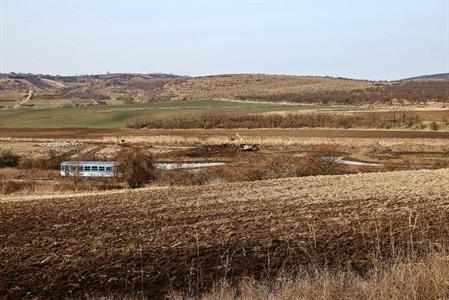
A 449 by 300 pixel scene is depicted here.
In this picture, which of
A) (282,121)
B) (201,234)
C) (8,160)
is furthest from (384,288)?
(282,121)

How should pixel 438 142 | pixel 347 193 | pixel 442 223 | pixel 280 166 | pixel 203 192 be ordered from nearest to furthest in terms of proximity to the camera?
pixel 442 223 → pixel 347 193 → pixel 203 192 → pixel 280 166 → pixel 438 142

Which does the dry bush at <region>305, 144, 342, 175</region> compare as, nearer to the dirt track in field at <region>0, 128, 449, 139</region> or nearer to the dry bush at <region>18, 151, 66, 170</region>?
the dry bush at <region>18, 151, 66, 170</region>

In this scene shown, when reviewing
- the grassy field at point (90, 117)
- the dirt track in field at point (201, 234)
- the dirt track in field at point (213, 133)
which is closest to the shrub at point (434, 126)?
the dirt track in field at point (213, 133)

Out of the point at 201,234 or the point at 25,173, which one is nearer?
the point at 201,234

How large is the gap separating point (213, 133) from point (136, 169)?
43410 millimetres

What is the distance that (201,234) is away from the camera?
15.6 m

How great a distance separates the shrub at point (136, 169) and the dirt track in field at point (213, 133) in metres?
36.3

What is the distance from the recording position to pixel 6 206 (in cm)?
2270

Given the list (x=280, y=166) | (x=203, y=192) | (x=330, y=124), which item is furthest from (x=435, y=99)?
(x=203, y=192)

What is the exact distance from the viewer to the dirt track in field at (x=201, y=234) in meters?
11.8

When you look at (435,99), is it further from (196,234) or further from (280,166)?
(196,234)

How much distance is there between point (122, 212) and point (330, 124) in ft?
227

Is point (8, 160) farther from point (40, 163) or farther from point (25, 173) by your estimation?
point (25, 173)

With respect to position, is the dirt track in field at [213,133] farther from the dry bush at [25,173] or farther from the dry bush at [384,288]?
the dry bush at [384,288]
